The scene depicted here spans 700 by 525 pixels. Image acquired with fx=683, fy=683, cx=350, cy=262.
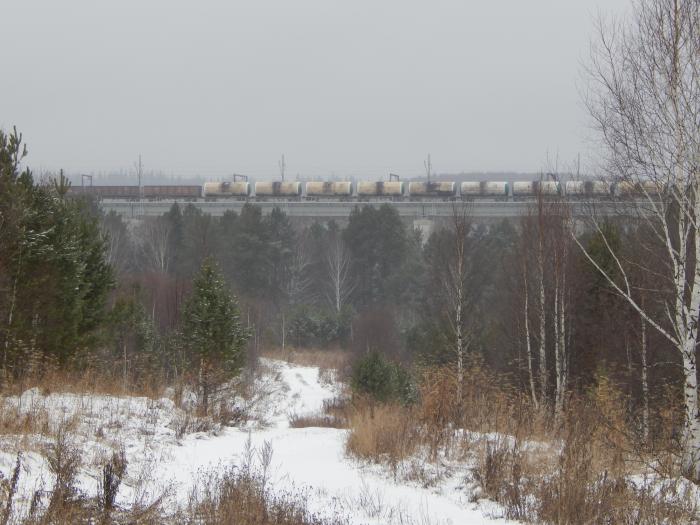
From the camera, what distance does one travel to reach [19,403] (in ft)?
29.8

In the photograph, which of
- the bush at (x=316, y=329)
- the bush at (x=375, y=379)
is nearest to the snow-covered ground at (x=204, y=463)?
the bush at (x=375, y=379)

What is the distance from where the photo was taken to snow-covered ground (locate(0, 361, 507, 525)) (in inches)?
268

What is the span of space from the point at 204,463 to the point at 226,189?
5547 cm

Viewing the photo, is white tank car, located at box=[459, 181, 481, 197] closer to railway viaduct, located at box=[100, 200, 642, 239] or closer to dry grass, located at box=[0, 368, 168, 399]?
railway viaduct, located at box=[100, 200, 642, 239]

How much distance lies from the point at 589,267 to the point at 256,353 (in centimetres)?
2007

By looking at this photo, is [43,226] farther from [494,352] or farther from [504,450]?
[494,352]

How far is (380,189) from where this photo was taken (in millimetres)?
61531

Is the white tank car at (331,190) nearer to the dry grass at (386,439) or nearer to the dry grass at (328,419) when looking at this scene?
the dry grass at (328,419)

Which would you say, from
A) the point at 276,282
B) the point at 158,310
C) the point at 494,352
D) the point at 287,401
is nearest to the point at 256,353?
the point at 158,310

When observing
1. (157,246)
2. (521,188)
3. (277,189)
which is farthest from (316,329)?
(521,188)

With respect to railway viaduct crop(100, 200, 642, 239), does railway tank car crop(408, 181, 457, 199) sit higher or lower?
higher

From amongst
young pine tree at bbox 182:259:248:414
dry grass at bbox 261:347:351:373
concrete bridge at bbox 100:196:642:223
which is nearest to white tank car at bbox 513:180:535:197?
concrete bridge at bbox 100:196:642:223

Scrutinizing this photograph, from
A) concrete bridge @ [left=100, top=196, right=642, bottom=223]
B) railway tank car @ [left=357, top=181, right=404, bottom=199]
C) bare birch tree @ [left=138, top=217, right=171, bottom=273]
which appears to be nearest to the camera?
bare birch tree @ [left=138, top=217, right=171, bottom=273]

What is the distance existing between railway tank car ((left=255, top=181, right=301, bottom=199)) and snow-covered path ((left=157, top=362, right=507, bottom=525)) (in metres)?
50.2
